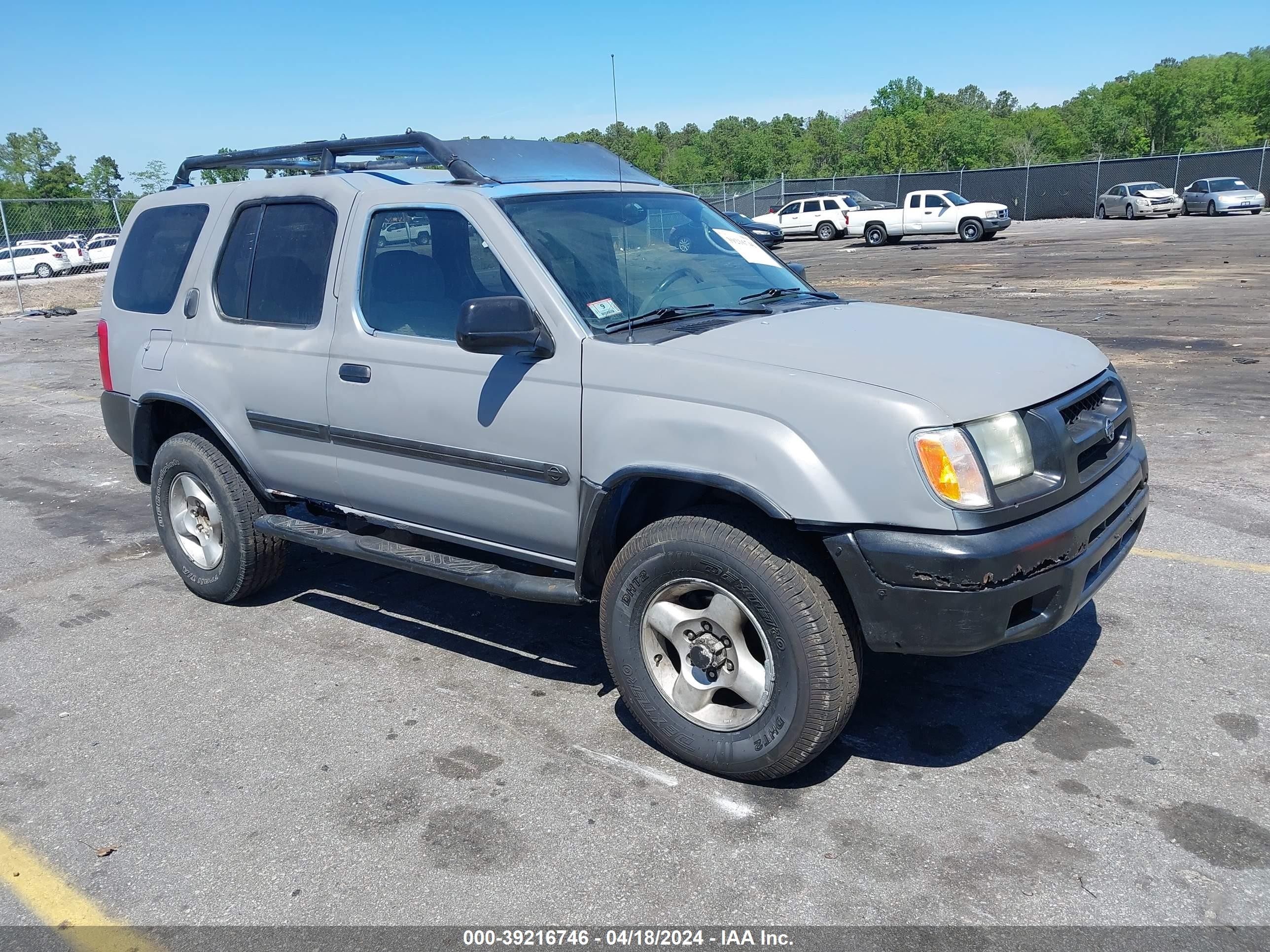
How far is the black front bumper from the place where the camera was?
2.96 m

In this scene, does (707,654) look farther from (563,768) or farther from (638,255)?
(638,255)

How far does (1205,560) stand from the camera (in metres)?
5.23

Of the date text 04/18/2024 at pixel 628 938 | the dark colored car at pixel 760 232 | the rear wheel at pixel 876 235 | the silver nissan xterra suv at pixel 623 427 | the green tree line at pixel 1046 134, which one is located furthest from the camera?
the green tree line at pixel 1046 134

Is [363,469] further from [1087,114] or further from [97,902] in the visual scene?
[1087,114]

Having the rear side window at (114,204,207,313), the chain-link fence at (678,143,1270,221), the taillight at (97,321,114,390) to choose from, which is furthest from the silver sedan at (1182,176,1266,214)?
the taillight at (97,321,114,390)

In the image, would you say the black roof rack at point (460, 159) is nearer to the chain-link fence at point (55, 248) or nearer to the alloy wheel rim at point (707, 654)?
the alloy wheel rim at point (707, 654)

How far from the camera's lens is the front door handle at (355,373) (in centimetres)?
422

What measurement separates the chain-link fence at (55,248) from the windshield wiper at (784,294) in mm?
23918

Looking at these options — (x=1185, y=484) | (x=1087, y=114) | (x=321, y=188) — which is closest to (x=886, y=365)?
(x=321, y=188)

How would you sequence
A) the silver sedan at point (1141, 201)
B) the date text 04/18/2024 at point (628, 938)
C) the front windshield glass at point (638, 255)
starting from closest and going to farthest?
1. the date text 04/18/2024 at point (628, 938)
2. the front windshield glass at point (638, 255)
3. the silver sedan at point (1141, 201)

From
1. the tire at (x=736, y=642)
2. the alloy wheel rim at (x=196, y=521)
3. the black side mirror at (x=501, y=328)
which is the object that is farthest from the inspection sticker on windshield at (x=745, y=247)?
the alloy wheel rim at (x=196, y=521)

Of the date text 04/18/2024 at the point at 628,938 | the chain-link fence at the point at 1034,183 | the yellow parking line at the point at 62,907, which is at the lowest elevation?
the yellow parking line at the point at 62,907

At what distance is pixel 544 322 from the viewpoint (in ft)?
12.1

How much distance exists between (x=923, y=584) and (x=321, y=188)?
316 centimetres
